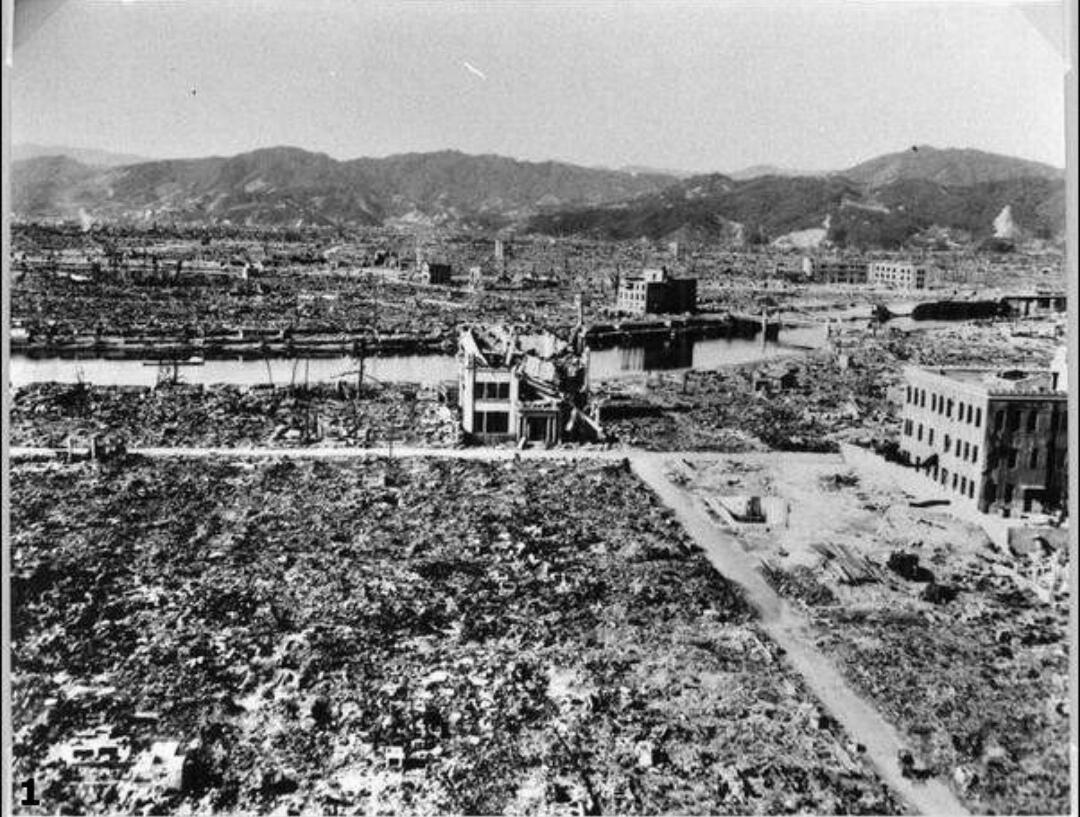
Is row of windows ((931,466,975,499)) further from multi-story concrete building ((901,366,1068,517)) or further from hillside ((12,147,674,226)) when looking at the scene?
hillside ((12,147,674,226))

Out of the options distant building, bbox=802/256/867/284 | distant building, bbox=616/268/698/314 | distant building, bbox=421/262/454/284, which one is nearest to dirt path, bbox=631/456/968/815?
distant building, bbox=616/268/698/314

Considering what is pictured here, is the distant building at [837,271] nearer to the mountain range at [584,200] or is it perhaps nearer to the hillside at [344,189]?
the mountain range at [584,200]

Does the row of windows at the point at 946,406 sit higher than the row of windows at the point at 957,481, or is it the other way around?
the row of windows at the point at 946,406

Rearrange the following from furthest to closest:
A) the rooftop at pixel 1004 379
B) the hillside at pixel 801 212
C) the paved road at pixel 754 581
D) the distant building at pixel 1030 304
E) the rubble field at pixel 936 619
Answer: the hillside at pixel 801 212, the distant building at pixel 1030 304, the rooftop at pixel 1004 379, the rubble field at pixel 936 619, the paved road at pixel 754 581

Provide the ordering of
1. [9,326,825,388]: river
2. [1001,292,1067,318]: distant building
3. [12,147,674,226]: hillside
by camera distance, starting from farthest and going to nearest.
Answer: [12,147,674,226]: hillside
[1001,292,1067,318]: distant building
[9,326,825,388]: river

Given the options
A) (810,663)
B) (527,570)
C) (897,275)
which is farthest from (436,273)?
(810,663)

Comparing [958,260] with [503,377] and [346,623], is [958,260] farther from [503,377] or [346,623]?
[346,623]

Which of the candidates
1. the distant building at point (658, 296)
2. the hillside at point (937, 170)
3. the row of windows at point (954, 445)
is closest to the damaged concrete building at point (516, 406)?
the row of windows at point (954, 445)
